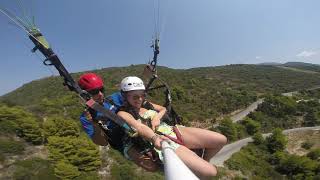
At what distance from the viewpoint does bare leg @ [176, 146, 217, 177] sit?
18.1 feet

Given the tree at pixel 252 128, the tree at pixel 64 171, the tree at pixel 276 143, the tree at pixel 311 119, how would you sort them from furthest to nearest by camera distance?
1. the tree at pixel 311 119
2. the tree at pixel 252 128
3. the tree at pixel 276 143
4. the tree at pixel 64 171

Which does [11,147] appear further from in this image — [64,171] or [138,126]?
[138,126]

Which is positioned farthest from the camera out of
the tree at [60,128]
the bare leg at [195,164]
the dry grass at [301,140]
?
the dry grass at [301,140]

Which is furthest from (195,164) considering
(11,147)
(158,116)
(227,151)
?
(227,151)

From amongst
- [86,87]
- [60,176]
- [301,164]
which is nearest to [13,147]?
[60,176]

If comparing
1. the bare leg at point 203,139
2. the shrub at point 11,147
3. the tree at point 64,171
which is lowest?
the tree at point 64,171

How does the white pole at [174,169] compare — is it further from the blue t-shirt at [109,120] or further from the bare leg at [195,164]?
the blue t-shirt at [109,120]

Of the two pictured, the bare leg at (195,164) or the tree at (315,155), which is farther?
the tree at (315,155)

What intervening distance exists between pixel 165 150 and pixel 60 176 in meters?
15.9

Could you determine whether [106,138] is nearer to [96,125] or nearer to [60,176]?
[96,125]

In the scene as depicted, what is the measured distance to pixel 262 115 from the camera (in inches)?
2149

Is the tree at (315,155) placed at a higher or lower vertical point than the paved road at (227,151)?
lower

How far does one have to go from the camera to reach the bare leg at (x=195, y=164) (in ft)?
18.1

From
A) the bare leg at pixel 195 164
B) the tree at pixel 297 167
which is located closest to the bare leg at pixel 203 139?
the bare leg at pixel 195 164
